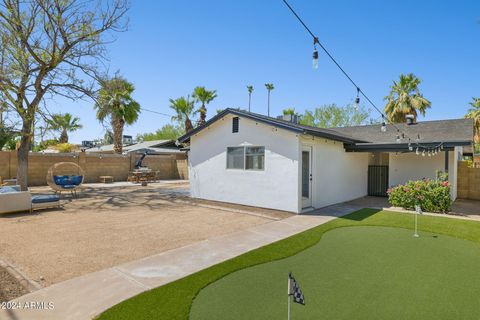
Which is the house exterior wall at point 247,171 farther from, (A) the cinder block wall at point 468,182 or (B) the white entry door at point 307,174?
(A) the cinder block wall at point 468,182

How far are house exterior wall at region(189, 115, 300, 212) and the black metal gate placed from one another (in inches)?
291

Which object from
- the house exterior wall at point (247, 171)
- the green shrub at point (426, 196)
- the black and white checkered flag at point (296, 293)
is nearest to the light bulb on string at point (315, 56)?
the house exterior wall at point (247, 171)

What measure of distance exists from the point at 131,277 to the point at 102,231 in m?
3.43

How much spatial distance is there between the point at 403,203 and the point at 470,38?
711cm

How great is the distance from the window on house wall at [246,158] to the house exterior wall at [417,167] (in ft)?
25.1

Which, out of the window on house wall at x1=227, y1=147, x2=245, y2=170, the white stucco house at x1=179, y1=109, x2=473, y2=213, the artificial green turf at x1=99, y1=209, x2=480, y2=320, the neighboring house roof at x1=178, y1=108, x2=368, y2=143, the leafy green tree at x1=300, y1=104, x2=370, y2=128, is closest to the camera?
the artificial green turf at x1=99, y1=209, x2=480, y2=320

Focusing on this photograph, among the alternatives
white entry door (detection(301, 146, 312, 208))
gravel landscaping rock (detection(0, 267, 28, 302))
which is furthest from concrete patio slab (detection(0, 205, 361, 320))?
white entry door (detection(301, 146, 312, 208))

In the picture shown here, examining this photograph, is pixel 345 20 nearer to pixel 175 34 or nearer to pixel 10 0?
pixel 175 34

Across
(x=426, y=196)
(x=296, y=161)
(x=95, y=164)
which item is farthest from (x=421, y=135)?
(x=95, y=164)

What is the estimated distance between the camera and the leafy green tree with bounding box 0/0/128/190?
1292 cm

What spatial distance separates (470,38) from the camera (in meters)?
10.9

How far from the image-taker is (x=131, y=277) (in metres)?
4.23

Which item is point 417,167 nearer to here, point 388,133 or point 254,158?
point 388,133

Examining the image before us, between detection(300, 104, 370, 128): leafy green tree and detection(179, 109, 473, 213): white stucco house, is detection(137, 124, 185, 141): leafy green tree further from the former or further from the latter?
detection(179, 109, 473, 213): white stucco house
